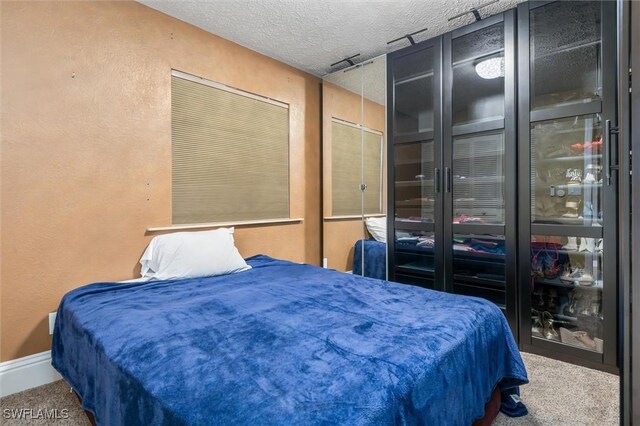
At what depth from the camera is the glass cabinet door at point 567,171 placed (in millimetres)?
2168

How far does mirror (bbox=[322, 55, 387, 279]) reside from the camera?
10.5ft

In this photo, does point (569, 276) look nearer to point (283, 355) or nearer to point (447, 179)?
point (447, 179)

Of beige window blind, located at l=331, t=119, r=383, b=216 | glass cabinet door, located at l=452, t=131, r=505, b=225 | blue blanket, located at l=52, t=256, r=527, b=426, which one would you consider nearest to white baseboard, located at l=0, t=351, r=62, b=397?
blue blanket, located at l=52, t=256, r=527, b=426

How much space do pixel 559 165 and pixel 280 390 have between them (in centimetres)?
243

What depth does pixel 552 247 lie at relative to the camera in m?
2.36

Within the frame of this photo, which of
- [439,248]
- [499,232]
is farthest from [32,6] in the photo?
[499,232]

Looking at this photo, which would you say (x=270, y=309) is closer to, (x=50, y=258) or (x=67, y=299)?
(x=67, y=299)

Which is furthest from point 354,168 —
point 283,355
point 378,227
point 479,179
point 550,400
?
point 283,355

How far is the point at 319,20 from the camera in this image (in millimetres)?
2656

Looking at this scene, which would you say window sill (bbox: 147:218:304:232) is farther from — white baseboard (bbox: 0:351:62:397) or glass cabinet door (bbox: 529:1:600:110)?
glass cabinet door (bbox: 529:1:600:110)

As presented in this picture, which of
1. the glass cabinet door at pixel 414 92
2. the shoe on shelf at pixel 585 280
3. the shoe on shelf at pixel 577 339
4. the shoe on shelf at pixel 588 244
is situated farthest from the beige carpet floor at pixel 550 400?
the glass cabinet door at pixel 414 92

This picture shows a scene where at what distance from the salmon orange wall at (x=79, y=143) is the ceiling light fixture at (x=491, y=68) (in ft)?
7.34

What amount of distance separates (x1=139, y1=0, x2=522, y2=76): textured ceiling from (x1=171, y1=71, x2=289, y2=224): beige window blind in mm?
464

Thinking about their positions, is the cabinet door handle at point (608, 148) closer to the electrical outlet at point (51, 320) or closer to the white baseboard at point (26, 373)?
the electrical outlet at point (51, 320)
